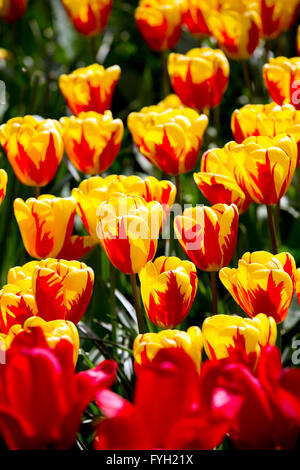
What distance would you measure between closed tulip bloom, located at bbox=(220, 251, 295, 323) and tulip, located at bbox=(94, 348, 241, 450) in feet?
0.84

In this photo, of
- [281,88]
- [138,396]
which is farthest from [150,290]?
[281,88]

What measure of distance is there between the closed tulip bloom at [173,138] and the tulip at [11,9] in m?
0.92

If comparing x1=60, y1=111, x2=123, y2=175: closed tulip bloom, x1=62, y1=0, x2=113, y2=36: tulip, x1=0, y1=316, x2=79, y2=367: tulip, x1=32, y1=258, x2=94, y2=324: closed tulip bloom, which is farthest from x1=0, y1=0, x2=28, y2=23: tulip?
x1=0, y1=316, x2=79, y2=367: tulip

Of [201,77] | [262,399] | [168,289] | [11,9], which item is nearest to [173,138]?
[201,77]

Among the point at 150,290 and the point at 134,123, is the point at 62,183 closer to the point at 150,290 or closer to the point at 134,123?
the point at 134,123

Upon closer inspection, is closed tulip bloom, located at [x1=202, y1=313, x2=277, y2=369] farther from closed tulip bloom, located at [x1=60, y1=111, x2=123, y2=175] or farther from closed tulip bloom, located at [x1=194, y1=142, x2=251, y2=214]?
closed tulip bloom, located at [x1=60, y1=111, x2=123, y2=175]

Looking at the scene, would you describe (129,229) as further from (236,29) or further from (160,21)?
(160,21)

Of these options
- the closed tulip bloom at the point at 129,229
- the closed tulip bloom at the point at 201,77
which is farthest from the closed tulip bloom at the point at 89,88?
the closed tulip bloom at the point at 129,229

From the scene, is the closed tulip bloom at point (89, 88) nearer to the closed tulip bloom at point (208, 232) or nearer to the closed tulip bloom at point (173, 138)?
the closed tulip bloom at point (173, 138)

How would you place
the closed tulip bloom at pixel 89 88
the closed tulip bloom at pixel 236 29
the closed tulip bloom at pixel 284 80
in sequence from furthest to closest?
the closed tulip bloom at pixel 236 29, the closed tulip bloom at pixel 89 88, the closed tulip bloom at pixel 284 80

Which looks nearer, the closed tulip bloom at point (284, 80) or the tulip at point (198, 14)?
the closed tulip bloom at point (284, 80)

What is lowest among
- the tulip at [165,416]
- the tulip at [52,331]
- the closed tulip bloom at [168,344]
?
the closed tulip bloom at [168,344]

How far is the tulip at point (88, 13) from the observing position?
1.74 metres

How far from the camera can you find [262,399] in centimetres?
62
